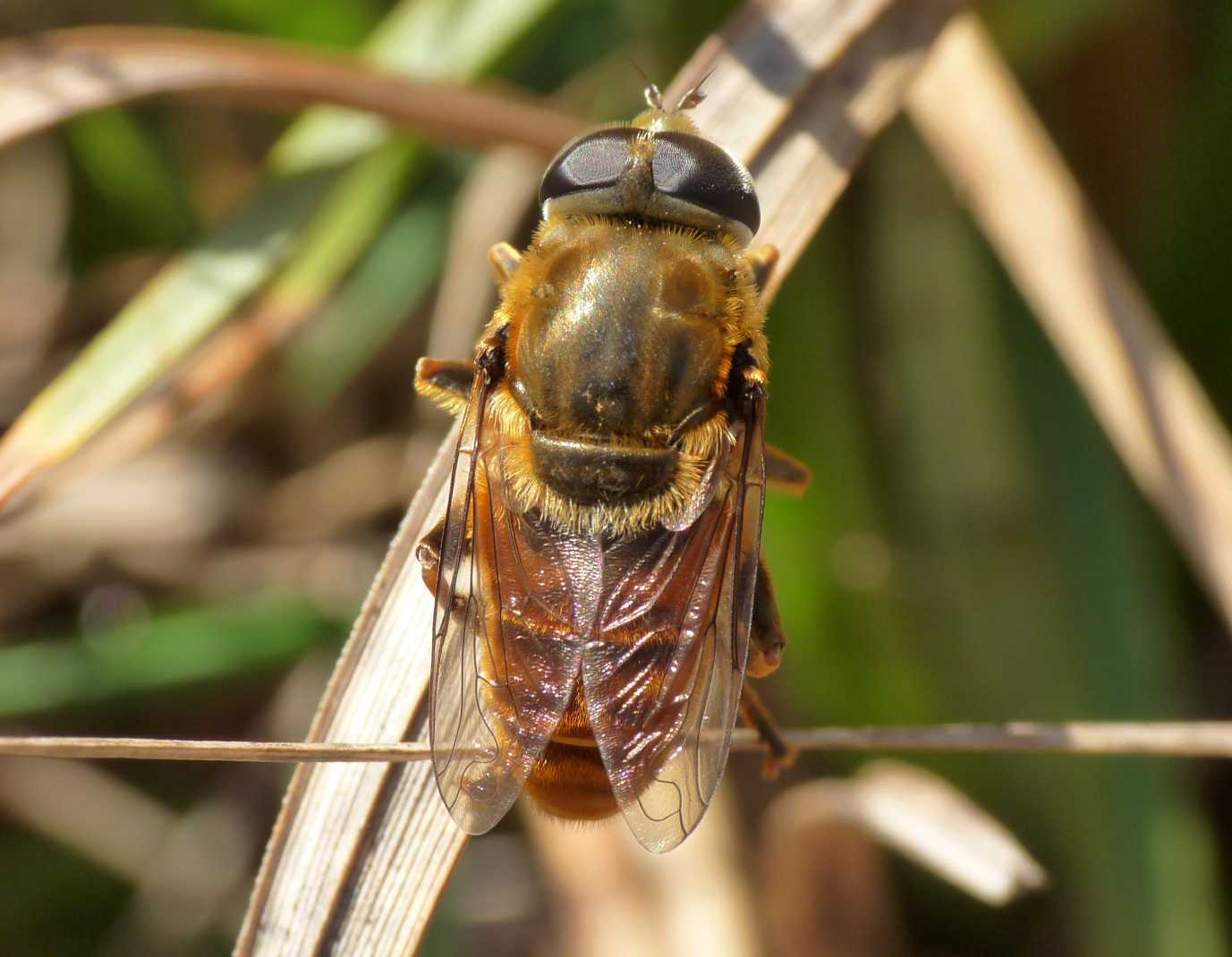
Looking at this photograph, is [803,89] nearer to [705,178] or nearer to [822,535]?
[705,178]

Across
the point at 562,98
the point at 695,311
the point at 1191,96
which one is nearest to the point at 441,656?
the point at 695,311

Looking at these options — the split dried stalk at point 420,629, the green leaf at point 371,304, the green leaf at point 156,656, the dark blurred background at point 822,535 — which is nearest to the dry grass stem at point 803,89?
the split dried stalk at point 420,629

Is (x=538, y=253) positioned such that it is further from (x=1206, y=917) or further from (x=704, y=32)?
(x=1206, y=917)

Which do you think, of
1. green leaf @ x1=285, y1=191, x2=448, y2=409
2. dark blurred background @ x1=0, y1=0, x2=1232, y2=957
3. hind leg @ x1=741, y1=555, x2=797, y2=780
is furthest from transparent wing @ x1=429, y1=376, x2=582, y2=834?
green leaf @ x1=285, y1=191, x2=448, y2=409

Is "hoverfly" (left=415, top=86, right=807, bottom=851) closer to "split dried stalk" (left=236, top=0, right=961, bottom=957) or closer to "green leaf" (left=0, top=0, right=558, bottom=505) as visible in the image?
"split dried stalk" (left=236, top=0, right=961, bottom=957)

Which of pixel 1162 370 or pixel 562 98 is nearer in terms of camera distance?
pixel 1162 370

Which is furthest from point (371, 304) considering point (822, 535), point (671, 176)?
point (671, 176)
